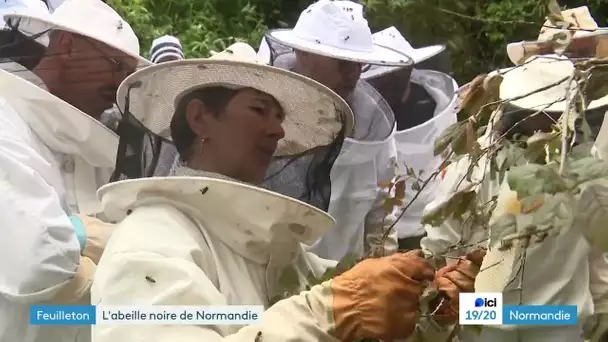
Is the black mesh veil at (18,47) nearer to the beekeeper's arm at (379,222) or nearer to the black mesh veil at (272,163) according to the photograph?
the black mesh veil at (272,163)

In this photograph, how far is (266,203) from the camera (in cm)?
122

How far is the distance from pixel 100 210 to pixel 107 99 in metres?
0.30

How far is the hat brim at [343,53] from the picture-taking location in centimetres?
199

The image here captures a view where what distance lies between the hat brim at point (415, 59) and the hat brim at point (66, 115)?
788mm

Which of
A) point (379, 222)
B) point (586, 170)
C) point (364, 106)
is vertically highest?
point (586, 170)

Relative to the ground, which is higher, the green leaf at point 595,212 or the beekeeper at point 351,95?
the green leaf at point 595,212

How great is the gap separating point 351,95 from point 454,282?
1.01 metres

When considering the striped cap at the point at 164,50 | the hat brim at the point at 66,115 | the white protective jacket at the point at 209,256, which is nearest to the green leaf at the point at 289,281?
the white protective jacket at the point at 209,256

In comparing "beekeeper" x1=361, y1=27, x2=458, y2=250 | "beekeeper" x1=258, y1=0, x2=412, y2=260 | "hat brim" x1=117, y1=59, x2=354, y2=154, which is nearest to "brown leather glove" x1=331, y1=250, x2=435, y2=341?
"hat brim" x1=117, y1=59, x2=354, y2=154

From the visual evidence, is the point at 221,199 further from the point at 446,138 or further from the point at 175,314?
the point at 446,138

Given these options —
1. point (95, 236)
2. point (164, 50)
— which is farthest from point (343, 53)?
point (95, 236)

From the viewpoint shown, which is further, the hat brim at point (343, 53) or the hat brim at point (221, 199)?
the hat brim at point (343, 53)

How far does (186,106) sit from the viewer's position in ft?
4.29

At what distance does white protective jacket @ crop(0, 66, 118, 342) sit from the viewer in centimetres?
134
